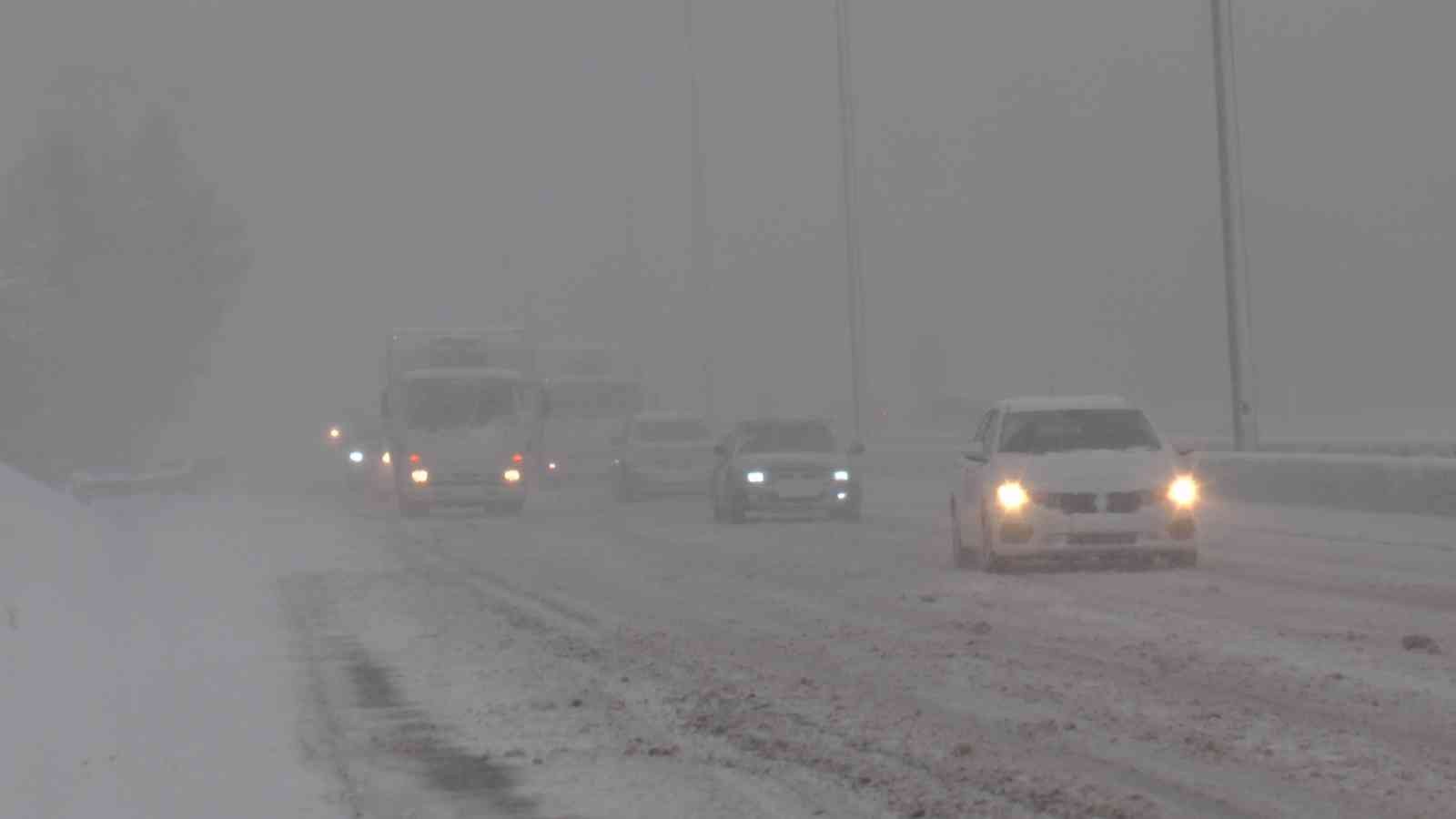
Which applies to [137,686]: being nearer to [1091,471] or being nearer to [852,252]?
[1091,471]

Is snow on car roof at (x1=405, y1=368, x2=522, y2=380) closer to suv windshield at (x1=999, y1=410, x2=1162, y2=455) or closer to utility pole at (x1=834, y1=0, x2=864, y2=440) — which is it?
utility pole at (x1=834, y1=0, x2=864, y2=440)

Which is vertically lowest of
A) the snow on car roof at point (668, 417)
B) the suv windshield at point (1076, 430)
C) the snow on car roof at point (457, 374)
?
the suv windshield at point (1076, 430)

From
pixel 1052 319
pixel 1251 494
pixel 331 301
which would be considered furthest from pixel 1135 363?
pixel 1251 494

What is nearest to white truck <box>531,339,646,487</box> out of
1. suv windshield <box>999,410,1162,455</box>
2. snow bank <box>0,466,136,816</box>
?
snow bank <box>0,466,136,816</box>

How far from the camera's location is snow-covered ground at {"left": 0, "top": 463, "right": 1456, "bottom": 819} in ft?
32.0

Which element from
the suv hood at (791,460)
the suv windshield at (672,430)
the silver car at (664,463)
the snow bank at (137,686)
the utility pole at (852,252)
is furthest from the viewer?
the utility pole at (852,252)

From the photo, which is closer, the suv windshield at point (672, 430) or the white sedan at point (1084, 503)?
the white sedan at point (1084, 503)

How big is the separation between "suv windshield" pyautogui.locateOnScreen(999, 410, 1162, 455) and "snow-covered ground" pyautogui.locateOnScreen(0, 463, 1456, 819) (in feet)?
5.04

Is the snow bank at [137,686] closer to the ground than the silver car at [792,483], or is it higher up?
closer to the ground

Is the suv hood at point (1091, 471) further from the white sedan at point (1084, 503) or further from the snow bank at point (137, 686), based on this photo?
the snow bank at point (137, 686)

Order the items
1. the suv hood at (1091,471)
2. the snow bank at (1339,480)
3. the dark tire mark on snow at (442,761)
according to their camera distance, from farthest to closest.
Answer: the snow bank at (1339,480), the suv hood at (1091,471), the dark tire mark on snow at (442,761)

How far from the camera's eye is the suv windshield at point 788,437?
117ft

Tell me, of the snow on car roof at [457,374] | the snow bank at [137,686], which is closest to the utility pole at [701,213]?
the snow on car roof at [457,374]

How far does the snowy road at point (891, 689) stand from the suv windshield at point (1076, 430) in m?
1.46
